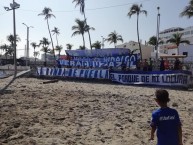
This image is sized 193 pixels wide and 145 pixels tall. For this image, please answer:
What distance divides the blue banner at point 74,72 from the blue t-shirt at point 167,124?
2372 centimetres

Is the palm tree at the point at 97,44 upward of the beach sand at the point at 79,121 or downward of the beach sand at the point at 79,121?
upward

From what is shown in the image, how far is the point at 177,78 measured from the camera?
75.9 ft

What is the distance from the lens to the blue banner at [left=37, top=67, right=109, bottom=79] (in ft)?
96.7

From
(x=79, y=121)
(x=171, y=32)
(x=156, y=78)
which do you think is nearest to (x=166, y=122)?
Answer: (x=79, y=121)

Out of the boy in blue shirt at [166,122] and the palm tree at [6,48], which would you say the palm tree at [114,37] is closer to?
the palm tree at [6,48]

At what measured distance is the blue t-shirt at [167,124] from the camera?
5.02 m

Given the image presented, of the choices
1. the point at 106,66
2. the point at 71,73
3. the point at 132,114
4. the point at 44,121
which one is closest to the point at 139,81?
the point at 106,66

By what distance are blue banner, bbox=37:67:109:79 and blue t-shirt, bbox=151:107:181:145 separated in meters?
23.7

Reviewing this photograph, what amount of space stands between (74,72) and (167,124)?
88.5 feet

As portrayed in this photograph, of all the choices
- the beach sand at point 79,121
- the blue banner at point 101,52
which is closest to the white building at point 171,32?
the blue banner at point 101,52

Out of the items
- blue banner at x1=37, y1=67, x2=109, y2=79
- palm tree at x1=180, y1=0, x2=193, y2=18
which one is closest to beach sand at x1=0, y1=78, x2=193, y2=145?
blue banner at x1=37, y1=67, x2=109, y2=79

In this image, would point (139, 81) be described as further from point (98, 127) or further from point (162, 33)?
point (162, 33)

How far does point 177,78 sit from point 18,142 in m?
16.0

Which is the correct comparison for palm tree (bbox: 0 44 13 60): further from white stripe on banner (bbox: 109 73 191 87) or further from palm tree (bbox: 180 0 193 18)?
white stripe on banner (bbox: 109 73 191 87)
